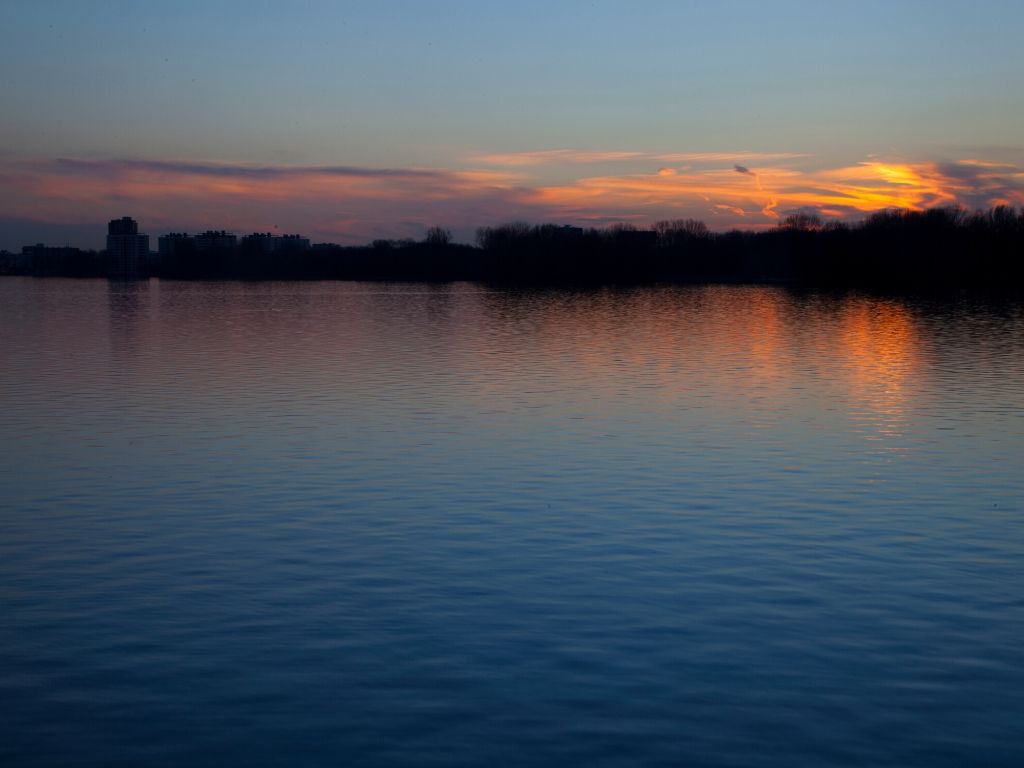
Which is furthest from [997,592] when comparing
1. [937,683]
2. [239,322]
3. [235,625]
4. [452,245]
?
[452,245]

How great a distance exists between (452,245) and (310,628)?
19202 centimetres

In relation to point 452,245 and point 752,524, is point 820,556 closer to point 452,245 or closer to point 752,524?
point 752,524

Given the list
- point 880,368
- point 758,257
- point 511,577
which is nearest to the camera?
point 511,577

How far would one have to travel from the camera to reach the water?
711 cm

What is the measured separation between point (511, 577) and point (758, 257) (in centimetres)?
15006

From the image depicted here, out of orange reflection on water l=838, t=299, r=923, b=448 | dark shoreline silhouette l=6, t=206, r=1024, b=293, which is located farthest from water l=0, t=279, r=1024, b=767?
dark shoreline silhouette l=6, t=206, r=1024, b=293

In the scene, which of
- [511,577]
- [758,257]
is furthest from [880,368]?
[758,257]

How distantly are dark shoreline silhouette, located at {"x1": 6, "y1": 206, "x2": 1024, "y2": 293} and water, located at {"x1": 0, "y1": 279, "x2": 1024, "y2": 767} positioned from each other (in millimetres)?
90001

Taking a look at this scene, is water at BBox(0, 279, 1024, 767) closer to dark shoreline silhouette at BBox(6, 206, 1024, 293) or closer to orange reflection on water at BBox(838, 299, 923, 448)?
orange reflection on water at BBox(838, 299, 923, 448)

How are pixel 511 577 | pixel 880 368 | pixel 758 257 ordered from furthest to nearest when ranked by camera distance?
pixel 758 257, pixel 880 368, pixel 511 577

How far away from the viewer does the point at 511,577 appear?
1050 centimetres

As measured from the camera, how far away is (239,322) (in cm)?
5494

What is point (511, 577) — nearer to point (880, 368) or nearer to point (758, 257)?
point (880, 368)

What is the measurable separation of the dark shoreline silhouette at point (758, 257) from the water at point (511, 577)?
9000cm
